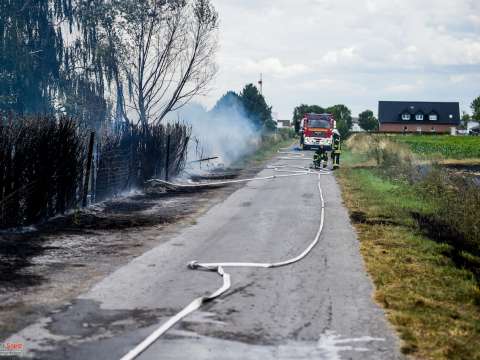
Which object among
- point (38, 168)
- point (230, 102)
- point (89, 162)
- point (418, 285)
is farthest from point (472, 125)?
point (418, 285)

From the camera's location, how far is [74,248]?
36.1 feet

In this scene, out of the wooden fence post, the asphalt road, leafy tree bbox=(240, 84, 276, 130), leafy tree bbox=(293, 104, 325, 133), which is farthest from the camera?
leafy tree bbox=(293, 104, 325, 133)

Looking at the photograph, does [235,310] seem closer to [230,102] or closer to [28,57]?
[28,57]

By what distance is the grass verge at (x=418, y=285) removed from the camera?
6070 mm

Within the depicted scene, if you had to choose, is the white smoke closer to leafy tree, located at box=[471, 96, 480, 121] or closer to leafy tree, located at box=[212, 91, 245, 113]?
leafy tree, located at box=[212, 91, 245, 113]

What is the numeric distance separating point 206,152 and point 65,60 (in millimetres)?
10513

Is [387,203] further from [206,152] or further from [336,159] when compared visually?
[206,152]

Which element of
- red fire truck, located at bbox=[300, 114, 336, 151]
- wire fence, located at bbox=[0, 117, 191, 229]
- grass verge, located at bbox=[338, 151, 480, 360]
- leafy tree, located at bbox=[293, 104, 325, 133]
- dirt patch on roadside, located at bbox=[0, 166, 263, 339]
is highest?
leafy tree, located at bbox=[293, 104, 325, 133]

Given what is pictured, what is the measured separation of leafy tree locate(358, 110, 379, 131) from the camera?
144 m

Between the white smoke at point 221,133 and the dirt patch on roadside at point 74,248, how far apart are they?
1527 centimetres

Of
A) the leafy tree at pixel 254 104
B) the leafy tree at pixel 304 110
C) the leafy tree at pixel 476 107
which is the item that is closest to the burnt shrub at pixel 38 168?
the leafy tree at pixel 254 104

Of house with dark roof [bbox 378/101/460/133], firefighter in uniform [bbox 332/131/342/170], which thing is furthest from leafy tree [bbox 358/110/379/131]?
firefighter in uniform [bbox 332/131/342/170]

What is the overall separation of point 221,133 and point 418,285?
44387mm

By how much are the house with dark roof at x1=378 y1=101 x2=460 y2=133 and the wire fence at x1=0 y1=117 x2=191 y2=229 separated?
4631 inches
